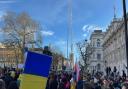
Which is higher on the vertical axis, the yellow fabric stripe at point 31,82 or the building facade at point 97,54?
the building facade at point 97,54

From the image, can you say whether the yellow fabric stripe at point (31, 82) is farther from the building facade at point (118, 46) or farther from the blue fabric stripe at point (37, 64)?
the building facade at point (118, 46)

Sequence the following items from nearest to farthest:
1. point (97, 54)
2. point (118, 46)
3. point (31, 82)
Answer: point (31, 82), point (118, 46), point (97, 54)

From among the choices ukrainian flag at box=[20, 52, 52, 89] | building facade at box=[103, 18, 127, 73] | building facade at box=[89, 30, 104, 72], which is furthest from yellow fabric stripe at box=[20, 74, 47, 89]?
building facade at box=[89, 30, 104, 72]

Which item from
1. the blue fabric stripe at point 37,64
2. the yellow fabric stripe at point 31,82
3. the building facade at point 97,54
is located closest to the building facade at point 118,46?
the building facade at point 97,54

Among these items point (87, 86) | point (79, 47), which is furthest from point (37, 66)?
point (79, 47)

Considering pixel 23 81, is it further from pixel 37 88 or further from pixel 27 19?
pixel 27 19

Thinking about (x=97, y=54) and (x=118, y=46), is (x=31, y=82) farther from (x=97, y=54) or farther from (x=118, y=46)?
(x=97, y=54)

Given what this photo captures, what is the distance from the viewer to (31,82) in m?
7.57

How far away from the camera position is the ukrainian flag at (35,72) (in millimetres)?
7539

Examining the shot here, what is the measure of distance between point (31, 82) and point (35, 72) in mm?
203

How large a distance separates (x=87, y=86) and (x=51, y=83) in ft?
29.9

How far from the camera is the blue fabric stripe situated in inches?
298

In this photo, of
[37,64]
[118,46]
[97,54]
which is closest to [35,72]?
[37,64]

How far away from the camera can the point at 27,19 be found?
7294cm
